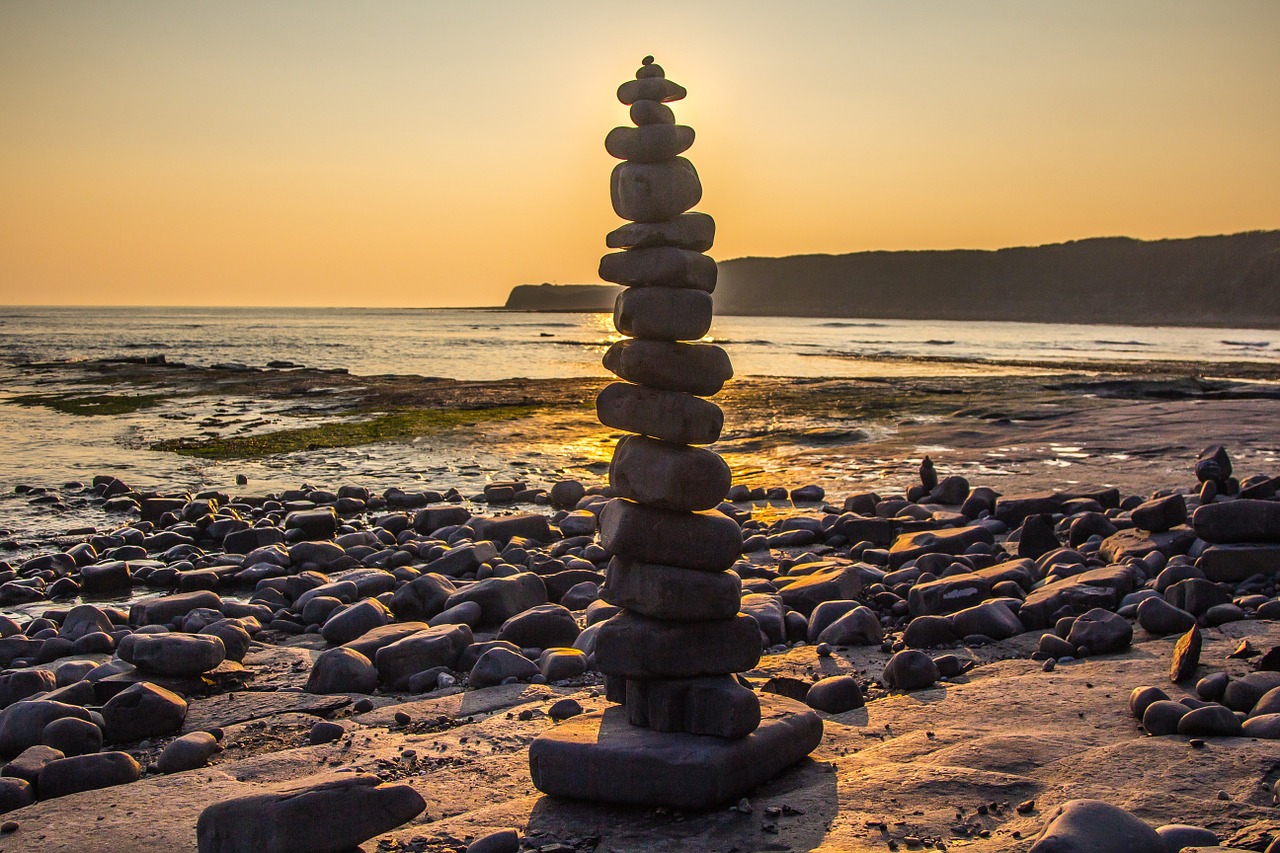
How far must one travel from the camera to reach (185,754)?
534cm

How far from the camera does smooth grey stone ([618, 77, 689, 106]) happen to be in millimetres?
5316

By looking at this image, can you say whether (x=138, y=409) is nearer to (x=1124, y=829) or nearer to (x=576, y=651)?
(x=576, y=651)

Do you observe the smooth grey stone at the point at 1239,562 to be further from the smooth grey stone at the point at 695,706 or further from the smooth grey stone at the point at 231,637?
the smooth grey stone at the point at 231,637

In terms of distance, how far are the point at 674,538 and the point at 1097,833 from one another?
94.2 inches

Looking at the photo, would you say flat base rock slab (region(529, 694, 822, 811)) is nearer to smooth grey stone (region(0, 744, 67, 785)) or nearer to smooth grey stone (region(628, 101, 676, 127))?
smooth grey stone (region(0, 744, 67, 785))

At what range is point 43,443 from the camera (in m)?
20.0

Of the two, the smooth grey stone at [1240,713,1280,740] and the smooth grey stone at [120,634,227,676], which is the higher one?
the smooth grey stone at [1240,713,1280,740]

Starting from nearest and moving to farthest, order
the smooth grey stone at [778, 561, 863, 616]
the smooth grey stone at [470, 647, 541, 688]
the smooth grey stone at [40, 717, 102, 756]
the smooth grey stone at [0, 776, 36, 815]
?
the smooth grey stone at [0, 776, 36, 815]
the smooth grey stone at [40, 717, 102, 756]
the smooth grey stone at [470, 647, 541, 688]
the smooth grey stone at [778, 561, 863, 616]

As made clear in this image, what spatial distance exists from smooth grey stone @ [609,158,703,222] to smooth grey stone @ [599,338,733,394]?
676mm

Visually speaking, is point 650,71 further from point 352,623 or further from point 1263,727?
point 352,623

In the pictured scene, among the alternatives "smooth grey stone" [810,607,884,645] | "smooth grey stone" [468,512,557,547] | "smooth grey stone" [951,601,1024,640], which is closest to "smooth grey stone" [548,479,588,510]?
"smooth grey stone" [468,512,557,547]

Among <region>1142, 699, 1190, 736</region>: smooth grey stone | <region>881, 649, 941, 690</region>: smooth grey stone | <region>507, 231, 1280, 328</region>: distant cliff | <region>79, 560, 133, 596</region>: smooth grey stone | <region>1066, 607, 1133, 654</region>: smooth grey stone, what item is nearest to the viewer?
<region>1142, 699, 1190, 736</region>: smooth grey stone

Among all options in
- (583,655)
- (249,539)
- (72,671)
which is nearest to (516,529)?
(249,539)

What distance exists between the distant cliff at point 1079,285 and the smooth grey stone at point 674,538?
136988 millimetres
